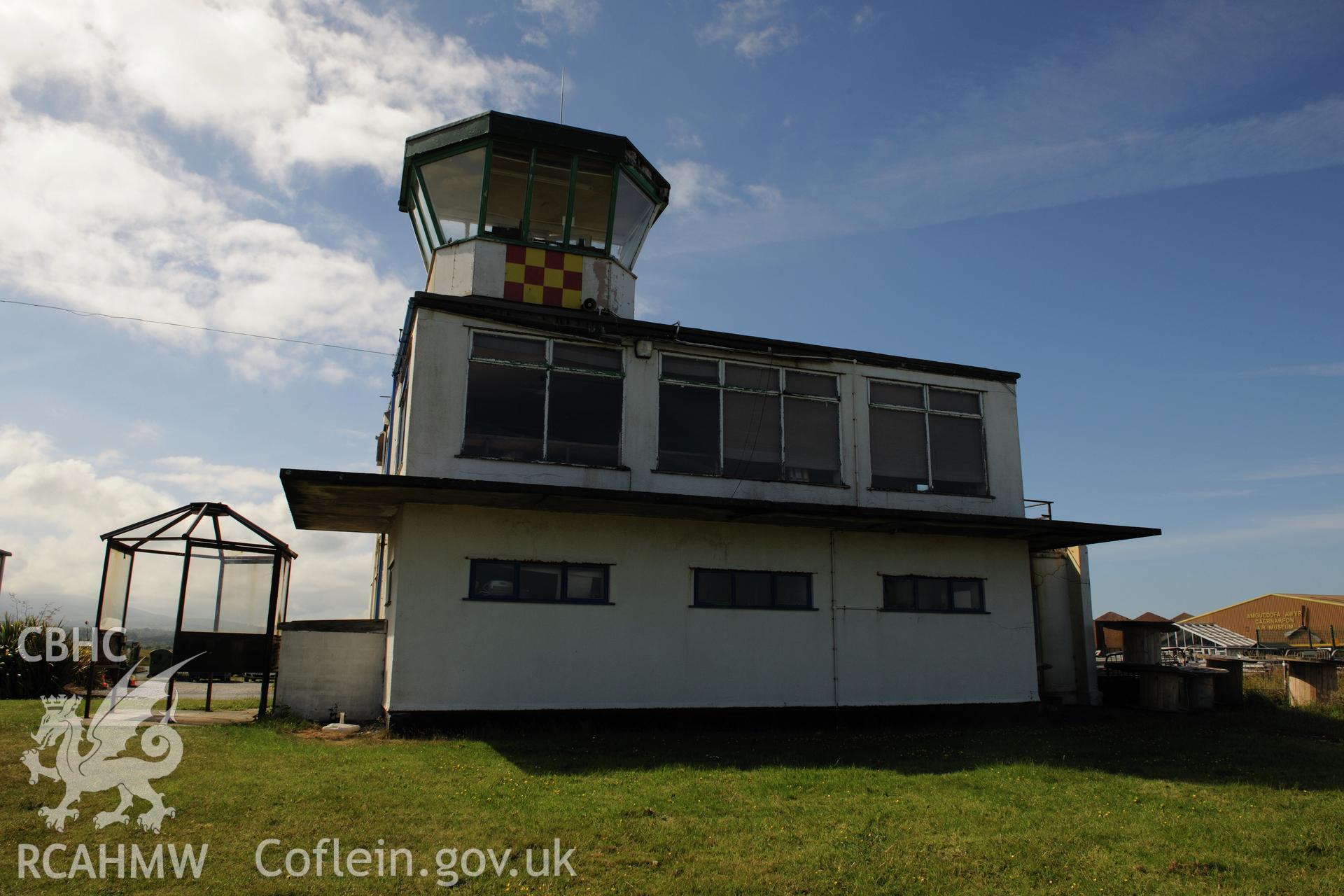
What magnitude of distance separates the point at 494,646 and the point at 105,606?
18.3ft

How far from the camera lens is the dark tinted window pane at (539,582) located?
12562mm

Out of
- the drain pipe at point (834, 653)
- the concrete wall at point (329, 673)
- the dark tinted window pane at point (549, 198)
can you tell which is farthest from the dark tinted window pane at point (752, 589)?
the dark tinted window pane at point (549, 198)

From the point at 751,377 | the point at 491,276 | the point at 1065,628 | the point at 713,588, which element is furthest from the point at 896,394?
the point at 491,276

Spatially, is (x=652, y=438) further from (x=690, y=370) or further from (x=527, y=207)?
(x=527, y=207)

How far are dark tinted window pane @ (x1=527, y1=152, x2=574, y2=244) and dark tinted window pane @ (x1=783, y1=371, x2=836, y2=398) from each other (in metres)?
4.49

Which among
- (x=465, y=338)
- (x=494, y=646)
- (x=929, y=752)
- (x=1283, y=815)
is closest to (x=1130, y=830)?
(x=1283, y=815)

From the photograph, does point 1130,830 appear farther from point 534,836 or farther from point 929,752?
point 534,836

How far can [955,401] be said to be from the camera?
1617 cm

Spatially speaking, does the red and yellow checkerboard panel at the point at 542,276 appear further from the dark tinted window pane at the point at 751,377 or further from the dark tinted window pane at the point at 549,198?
the dark tinted window pane at the point at 751,377

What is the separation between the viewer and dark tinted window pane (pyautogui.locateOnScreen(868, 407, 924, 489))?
15312 mm

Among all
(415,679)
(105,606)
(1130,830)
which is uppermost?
(105,606)

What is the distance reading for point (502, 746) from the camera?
10867mm

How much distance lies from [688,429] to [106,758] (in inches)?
339

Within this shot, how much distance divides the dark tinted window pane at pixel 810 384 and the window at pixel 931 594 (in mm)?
3271
